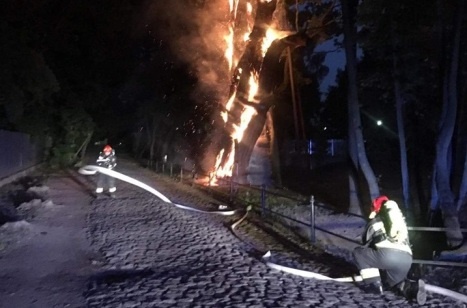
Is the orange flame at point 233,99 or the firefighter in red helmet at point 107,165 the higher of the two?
the orange flame at point 233,99

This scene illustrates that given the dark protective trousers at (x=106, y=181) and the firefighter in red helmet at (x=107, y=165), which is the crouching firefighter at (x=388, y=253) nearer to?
the firefighter in red helmet at (x=107, y=165)

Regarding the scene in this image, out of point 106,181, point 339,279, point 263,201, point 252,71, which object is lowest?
point 339,279

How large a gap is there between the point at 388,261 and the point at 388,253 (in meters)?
0.12

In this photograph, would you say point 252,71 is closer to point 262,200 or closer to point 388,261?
point 262,200

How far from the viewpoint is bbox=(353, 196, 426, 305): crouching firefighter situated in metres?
8.41

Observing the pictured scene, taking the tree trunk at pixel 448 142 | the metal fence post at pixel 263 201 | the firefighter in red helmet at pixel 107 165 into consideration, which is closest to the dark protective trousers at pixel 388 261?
the metal fence post at pixel 263 201

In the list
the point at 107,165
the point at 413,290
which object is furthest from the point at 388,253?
the point at 107,165

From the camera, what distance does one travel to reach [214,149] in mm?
30312

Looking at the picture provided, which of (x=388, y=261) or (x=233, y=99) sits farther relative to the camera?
(x=233, y=99)

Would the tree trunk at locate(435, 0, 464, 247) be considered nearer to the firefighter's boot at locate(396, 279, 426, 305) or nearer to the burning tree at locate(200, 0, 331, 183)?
the firefighter's boot at locate(396, 279, 426, 305)

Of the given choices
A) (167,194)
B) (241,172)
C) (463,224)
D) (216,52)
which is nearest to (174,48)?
(216,52)

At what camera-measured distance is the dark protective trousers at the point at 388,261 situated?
334 inches

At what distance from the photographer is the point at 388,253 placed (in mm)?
8469

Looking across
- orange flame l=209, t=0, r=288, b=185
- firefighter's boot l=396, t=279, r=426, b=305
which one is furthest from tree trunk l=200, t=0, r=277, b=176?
firefighter's boot l=396, t=279, r=426, b=305
